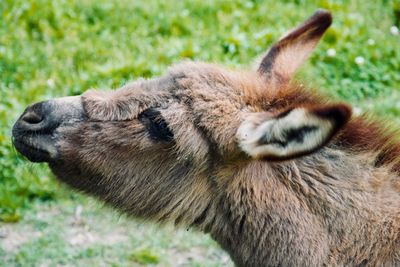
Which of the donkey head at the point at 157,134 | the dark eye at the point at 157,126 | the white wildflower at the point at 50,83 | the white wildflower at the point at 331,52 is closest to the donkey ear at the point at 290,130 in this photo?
the donkey head at the point at 157,134

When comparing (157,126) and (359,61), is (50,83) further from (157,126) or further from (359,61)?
(157,126)

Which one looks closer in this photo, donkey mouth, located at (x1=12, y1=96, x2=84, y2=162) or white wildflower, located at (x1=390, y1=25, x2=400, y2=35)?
donkey mouth, located at (x1=12, y1=96, x2=84, y2=162)

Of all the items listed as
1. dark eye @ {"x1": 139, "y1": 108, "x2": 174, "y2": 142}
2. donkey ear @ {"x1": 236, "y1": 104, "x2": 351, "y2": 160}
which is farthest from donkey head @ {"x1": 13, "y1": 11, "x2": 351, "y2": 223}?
donkey ear @ {"x1": 236, "y1": 104, "x2": 351, "y2": 160}

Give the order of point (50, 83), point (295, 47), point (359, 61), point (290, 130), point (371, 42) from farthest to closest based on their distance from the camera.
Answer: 1. point (371, 42)
2. point (359, 61)
3. point (50, 83)
4. point (295, 47)
5. point (290, 130)

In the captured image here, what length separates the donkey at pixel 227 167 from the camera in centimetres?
439

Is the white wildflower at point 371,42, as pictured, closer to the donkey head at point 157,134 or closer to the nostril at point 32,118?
the donkey head at point 157,134

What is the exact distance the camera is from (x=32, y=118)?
462cm

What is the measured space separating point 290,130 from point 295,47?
1.27 metres

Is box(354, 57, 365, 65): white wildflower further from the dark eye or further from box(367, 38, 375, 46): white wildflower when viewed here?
the dark eye

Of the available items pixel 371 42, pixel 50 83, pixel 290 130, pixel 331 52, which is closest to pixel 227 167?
pixel 290 130

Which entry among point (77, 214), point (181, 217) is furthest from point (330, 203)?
point (77, 214)

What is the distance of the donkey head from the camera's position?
449cm

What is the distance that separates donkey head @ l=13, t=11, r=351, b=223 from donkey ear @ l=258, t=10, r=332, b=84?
0.99ft

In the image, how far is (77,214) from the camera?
709cm
